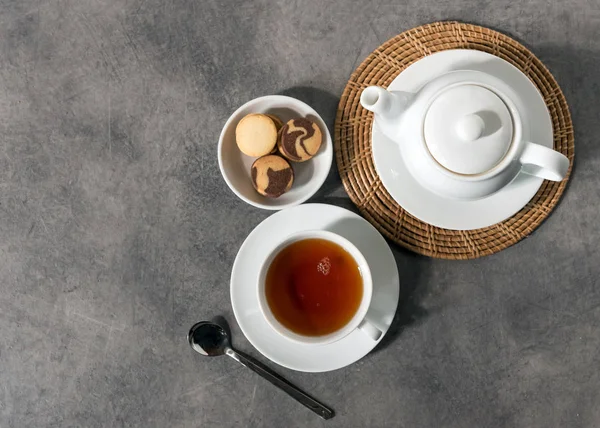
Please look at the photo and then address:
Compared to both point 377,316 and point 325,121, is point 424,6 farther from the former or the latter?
point 377,316

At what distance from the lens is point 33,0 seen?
1.06 metres

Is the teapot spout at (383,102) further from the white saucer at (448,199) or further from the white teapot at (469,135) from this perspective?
the white saucer at (448,199)

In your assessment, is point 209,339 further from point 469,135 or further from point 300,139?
point 469,135

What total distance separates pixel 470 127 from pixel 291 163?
390mm

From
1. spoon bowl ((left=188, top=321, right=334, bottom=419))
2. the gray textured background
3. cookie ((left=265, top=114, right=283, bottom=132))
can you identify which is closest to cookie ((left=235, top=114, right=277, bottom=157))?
cookie ((left=265, top=114, right=283, bottom=132))

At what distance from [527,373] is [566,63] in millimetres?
593

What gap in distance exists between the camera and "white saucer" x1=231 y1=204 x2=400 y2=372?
3.10 ft

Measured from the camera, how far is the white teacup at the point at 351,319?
86cm

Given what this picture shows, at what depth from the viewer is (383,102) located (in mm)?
718

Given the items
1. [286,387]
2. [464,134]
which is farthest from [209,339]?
[464,134]

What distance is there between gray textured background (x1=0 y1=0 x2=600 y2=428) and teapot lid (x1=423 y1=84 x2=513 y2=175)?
331 mm

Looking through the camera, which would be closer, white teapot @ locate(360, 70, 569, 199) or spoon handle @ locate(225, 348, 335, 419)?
white teapot @ locate(360, 70, 569, 199)

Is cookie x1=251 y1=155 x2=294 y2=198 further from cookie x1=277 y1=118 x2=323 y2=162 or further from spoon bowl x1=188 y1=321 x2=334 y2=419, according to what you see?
spoon bowl x1=188 y1=321 x2=334 y2=419

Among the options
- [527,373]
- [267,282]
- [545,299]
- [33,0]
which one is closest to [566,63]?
[545,299]
